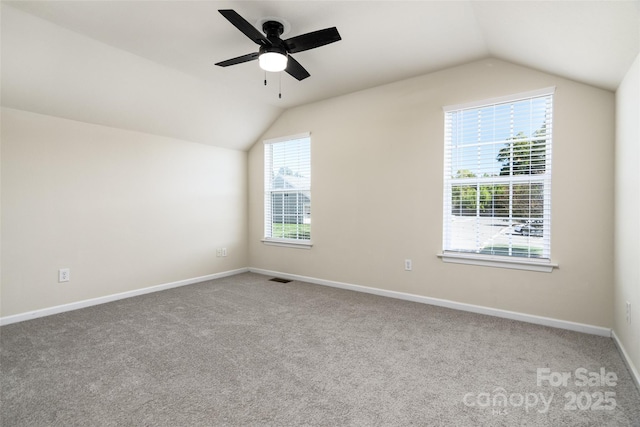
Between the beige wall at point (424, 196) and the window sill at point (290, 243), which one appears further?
the window sill at point (290, 243)

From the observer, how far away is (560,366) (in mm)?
2189

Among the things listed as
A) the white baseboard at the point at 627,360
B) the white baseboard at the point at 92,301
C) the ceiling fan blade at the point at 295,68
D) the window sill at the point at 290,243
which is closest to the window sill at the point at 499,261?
the white baseboard at the point at 627,360

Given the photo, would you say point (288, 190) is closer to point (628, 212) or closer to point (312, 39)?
point (312, 39)

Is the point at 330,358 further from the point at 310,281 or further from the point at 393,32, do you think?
the point at 393,32

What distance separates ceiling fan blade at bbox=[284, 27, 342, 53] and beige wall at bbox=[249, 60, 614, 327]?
5.86ft

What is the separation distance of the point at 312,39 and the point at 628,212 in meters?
2.66

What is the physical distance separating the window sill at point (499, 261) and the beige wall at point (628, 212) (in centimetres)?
50

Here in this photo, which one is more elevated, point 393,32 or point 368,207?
point 393,32

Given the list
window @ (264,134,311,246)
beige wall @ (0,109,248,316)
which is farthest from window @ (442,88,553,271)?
beige wall @ (0,109,248,316)

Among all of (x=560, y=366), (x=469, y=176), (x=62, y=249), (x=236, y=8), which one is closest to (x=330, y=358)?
(x=560, y=366)

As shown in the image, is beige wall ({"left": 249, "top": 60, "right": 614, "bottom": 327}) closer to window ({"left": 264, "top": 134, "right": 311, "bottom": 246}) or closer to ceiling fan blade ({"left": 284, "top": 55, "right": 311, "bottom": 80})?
window ({"left": 264, "top": 134, "right": 311, "bottom": 246})

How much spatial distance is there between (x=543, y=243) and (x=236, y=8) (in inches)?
136

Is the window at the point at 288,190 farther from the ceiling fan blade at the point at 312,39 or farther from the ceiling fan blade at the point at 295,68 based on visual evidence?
the ceiling fan blade at the point at 312,39

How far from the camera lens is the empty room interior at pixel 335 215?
194 cm
